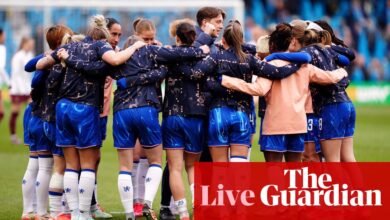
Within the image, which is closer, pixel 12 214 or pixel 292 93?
pixel 292 93

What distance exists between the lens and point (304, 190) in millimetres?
10617

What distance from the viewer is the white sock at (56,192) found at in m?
11.7

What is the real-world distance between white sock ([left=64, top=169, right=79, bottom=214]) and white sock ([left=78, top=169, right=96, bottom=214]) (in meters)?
0.10

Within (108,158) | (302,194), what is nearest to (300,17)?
(108,158)

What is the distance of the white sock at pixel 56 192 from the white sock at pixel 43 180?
18 centimetres

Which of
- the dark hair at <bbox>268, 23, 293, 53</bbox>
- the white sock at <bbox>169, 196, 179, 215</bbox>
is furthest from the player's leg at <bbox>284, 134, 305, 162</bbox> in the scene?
the white sock at <bbox>169, 196, 179, 215</bbox>

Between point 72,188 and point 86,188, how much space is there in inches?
7.3

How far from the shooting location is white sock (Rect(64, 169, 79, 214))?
1148 centimetres

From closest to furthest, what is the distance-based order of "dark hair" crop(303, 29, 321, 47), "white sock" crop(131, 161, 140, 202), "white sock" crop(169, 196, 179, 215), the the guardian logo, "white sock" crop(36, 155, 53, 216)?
the the guardian logo < "dark hair" crop(303, 29, 321, 47) < "white sock" crop(36, 155, 53, 216) < "white sock" crop(169, 196, 179, 215) < "white sock" crop(131, 161, 140, 202)

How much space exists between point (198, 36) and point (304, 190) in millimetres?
2295

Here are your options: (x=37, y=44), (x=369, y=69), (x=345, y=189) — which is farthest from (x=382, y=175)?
(x=369, y=69)

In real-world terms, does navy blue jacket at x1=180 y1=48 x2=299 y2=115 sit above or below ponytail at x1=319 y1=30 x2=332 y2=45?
below

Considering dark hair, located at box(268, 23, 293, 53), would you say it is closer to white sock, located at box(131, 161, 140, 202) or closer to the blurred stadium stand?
white sock, located at box(131, 161, 140, 202)

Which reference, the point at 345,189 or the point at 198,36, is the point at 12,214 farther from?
the point at 345,189
